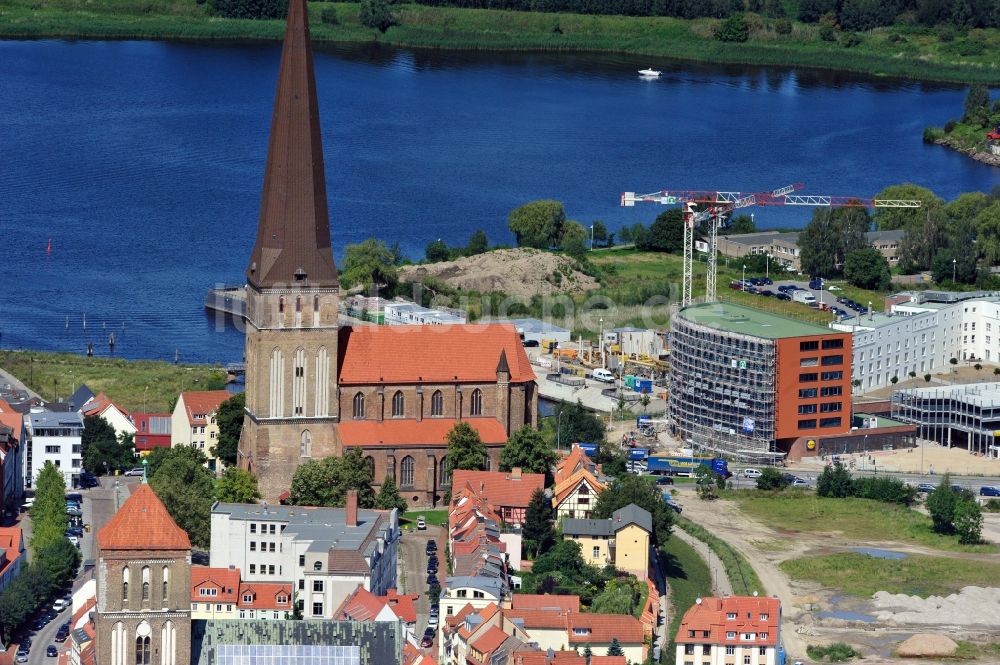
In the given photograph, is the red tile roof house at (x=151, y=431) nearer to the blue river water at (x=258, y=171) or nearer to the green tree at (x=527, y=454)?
the green tree at (x=527, y=454)

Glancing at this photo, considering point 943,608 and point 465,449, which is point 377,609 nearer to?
point 465,449

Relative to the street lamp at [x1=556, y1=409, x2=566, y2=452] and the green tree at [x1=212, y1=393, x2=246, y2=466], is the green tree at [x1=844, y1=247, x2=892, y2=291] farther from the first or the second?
the green tree at [x1=212, y1=393, x2=246, y2=466]

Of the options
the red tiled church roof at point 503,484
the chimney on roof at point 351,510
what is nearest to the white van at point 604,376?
the red tiled church roof at point 503,484

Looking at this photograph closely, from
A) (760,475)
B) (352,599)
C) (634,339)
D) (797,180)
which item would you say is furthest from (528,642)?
(797,180)

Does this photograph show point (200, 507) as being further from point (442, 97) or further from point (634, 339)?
point (442, 97)

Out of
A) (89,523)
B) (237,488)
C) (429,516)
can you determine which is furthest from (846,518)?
(89,523)

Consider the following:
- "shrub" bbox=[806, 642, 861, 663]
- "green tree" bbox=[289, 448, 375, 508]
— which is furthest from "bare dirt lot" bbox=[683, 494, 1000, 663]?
"green tree" bbox=[289, 448, 375, 508]
